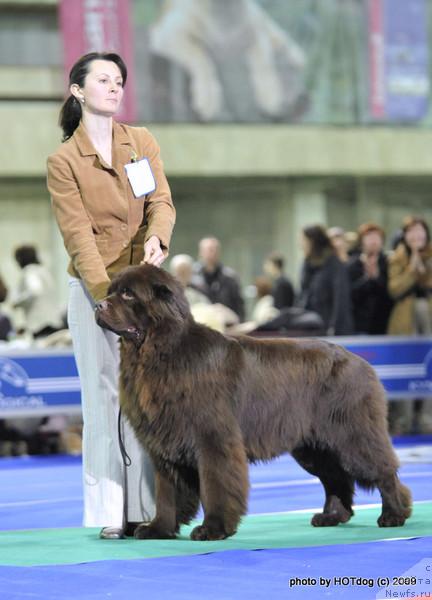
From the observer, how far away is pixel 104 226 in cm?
521

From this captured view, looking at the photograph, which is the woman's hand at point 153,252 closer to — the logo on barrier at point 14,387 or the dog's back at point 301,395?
the dog's back at point 301,395

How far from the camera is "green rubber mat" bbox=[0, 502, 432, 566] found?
183 inches

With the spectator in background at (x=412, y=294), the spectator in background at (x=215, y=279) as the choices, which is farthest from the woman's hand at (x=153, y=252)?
the spectator in background at (x=215, y=279)

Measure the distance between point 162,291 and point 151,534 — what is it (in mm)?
1004

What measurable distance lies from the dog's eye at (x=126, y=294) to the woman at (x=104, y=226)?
0.43m

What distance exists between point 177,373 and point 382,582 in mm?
1324

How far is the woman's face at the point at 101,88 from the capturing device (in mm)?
5195

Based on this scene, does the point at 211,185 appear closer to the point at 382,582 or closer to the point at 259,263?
the point at 259,263

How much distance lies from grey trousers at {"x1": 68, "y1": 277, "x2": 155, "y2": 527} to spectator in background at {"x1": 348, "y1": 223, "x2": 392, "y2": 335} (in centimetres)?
620

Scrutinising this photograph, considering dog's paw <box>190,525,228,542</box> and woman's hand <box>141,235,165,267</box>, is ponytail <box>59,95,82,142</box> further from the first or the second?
dog's paw <box>190,525,228,542</box>

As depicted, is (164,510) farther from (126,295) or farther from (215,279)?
(215,279)

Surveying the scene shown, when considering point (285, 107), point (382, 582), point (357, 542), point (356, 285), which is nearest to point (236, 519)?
point (357, 542)

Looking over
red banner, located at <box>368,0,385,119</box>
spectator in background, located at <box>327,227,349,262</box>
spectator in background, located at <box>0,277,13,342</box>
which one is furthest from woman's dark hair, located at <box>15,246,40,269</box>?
red banner, located at <box>368,0,385,119</box>

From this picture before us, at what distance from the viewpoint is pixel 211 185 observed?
23.9 m
